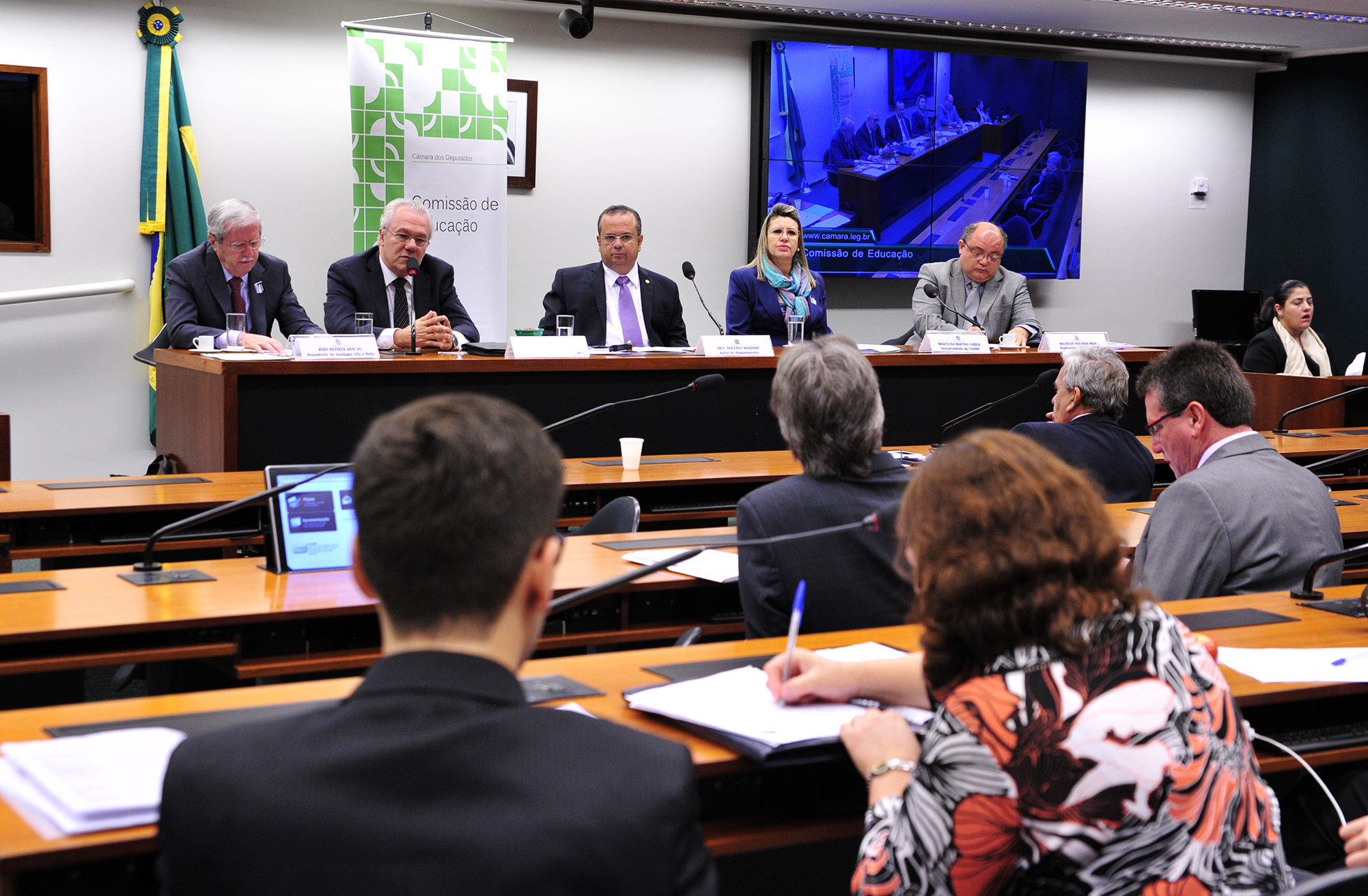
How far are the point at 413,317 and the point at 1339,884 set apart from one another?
4465mm

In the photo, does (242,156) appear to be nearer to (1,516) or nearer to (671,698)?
(1,516)

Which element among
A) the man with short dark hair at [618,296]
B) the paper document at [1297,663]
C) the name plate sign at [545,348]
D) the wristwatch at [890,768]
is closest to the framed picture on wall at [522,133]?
the man with short dark hair at [618,296]

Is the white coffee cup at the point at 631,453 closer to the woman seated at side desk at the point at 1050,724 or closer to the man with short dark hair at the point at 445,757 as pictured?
the woman seated at side desk at the point at 1050,724

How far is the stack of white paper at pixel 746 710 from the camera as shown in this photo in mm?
1417

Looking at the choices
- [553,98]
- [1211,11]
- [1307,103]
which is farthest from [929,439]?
[1307,103]

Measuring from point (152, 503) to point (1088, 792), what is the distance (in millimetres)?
2669

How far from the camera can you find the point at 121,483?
3.52 meters

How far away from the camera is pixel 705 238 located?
7902mm

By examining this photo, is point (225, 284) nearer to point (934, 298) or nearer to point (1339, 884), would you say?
point (934, 298)

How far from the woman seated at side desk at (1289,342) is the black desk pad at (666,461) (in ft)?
13.8

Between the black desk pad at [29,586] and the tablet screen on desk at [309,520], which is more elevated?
the tablet screen on desk at [309,520]

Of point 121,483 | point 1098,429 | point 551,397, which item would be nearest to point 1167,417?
point 1098,429

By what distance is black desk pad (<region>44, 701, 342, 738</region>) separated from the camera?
1466 mm

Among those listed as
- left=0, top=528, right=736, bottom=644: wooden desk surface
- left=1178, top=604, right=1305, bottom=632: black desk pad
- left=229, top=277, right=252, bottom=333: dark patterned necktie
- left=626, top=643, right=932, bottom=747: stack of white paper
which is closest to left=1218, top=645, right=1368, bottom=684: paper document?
left=1178, top=604, right=1305, bottom=632: black desk pad
